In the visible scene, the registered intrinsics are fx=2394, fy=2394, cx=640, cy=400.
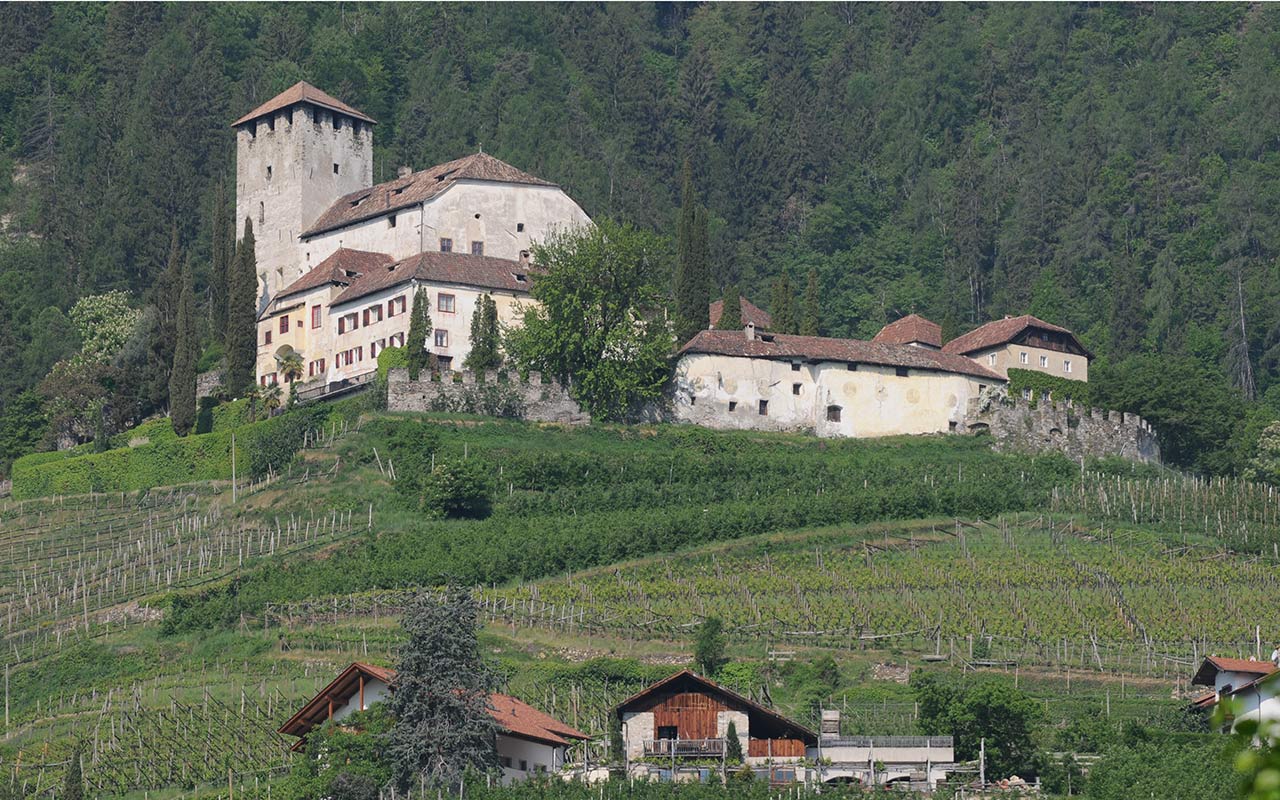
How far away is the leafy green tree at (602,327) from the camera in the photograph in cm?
8738

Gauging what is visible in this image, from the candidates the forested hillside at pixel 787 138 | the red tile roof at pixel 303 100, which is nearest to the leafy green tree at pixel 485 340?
the red tile roof at pixel 303 100

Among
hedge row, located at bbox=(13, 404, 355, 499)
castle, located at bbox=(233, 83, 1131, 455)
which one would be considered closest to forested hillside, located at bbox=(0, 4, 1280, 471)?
castle, located at bbox=(233, 83, 1131, 455)

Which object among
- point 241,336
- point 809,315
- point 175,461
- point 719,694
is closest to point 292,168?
point 241,336

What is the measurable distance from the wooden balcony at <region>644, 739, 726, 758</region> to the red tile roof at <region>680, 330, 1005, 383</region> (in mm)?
34823

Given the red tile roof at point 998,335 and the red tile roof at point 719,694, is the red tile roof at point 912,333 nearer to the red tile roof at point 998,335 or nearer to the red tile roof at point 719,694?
the red tile roof at point 998,335

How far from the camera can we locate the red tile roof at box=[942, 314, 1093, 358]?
96.9 meters

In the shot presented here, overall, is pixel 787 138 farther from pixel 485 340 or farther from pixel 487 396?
pixel 487 396

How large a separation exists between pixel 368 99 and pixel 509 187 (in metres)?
45.5

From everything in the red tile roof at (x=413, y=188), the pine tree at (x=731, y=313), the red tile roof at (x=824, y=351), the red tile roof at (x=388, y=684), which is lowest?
the red tile roof at (x=388, y=684)

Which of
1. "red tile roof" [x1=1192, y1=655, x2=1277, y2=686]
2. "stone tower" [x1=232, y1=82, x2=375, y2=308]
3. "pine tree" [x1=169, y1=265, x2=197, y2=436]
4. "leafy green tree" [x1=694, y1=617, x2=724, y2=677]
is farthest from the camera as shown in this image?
"stone tower" [x1=232, y1=82, x2=375, y2=308]

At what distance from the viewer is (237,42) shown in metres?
150

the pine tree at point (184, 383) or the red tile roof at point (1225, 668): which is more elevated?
the pine tree at point (184, 383)

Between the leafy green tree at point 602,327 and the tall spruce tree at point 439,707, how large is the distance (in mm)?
32539

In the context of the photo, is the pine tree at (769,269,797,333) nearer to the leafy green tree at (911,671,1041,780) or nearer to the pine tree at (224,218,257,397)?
the pine tree at (224,218,257,397)
